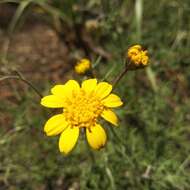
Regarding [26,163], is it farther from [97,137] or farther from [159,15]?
[159,15]

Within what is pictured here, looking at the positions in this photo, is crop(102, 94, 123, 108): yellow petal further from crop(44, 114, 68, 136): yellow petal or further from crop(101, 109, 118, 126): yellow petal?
crop(44, 114, 68, 136): yellow petal

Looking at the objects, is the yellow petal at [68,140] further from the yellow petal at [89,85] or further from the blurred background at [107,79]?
the blurred background at [107,79]

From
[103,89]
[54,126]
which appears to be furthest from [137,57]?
[54,126]

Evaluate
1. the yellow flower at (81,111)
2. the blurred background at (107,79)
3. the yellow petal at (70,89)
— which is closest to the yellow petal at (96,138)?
the yellow flower at (81,111)

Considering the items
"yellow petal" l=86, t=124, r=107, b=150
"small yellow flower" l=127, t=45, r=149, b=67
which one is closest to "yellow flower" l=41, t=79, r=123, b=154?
"yellow petal" l=86, t=124, r=107, b=150

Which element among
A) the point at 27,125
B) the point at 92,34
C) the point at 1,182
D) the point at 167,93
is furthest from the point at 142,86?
the point at 1,182

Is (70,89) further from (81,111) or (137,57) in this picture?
(137,57)
